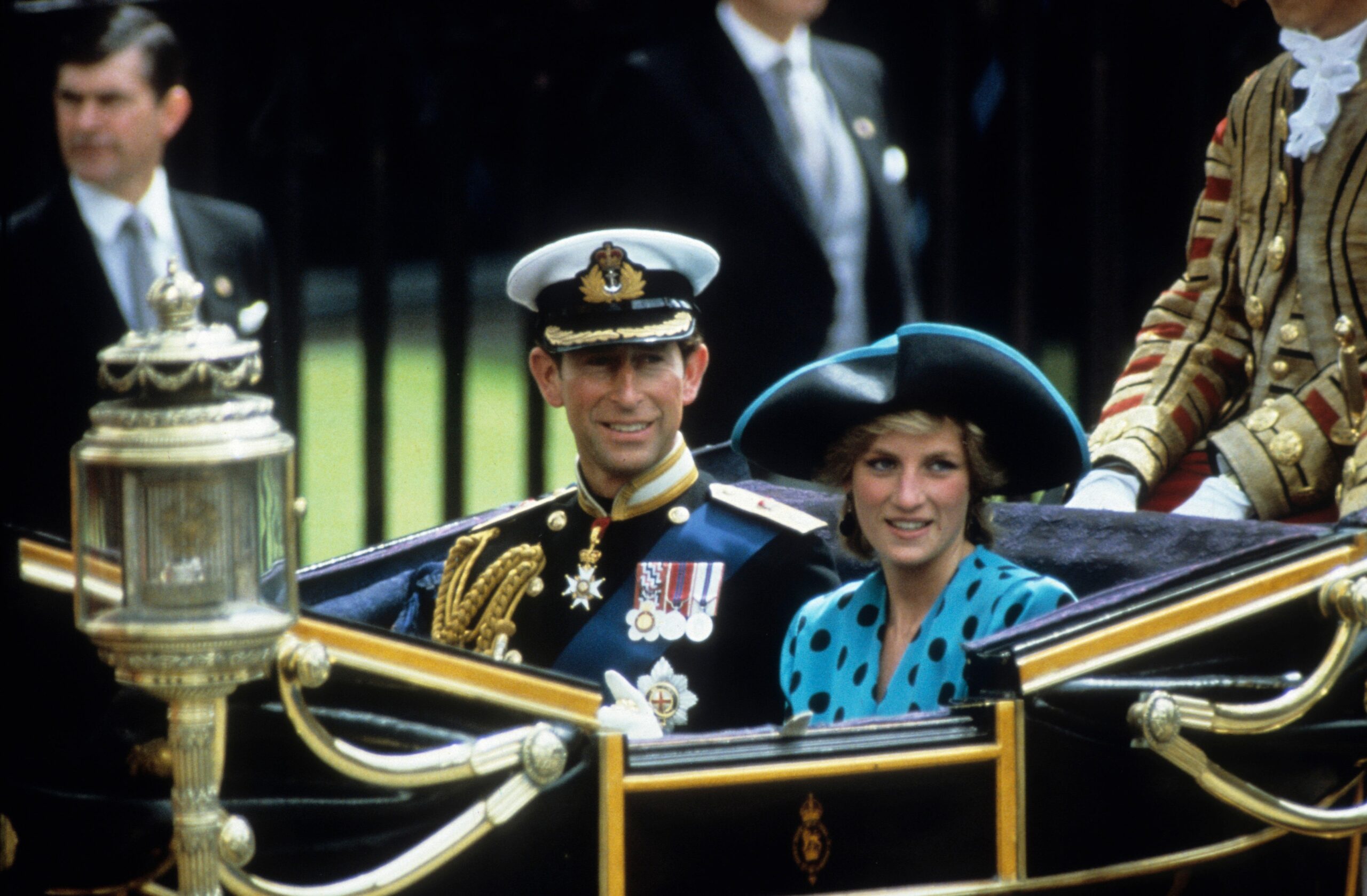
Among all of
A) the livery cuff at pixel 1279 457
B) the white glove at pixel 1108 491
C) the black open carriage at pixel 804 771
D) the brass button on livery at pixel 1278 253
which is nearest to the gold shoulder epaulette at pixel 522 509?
the white glove at pixel 1108 491

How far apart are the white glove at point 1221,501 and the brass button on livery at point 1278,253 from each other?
354mm

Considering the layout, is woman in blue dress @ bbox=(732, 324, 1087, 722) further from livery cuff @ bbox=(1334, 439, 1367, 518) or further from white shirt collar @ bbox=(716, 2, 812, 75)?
white shirt collar @ bbox=(716, 2, 812, 75)

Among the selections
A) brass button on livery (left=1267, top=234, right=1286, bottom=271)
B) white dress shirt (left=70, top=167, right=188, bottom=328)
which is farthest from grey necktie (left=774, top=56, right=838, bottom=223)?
brass button on livery (left=1267, top=234, right=1286, bottom=271)

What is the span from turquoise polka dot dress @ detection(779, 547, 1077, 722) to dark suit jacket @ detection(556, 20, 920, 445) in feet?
6.71

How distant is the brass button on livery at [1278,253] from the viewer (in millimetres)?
3215

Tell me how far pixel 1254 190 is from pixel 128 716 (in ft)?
6.71

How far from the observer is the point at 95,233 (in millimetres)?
4785

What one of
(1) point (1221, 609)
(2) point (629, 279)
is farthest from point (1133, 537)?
(2) point (629, 279)

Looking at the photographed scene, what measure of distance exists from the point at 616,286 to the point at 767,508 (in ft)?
1.34

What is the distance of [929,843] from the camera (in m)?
2.37

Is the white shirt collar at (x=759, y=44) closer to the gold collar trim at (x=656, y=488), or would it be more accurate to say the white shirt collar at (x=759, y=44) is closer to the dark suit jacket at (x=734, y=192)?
the dark suit jacket at (x=734, y=192)

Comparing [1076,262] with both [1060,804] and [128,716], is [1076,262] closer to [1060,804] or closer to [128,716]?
[1060,804]

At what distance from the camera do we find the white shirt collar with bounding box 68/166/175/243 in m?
4.78

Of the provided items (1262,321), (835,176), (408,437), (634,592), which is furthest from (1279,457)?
(408,437)
